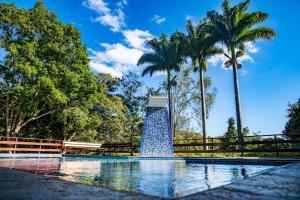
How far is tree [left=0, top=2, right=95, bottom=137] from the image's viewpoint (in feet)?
49.0

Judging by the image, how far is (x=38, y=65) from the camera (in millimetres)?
15125

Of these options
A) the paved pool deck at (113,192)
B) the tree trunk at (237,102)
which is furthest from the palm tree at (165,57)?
the paved pool deck at (113,192)

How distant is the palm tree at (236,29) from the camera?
16.9 metres

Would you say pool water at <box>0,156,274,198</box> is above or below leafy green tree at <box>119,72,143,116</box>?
below

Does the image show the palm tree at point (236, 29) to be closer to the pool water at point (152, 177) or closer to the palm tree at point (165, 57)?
the palm tree at point (165, 57)

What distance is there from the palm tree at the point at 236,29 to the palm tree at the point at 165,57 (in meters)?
4.81

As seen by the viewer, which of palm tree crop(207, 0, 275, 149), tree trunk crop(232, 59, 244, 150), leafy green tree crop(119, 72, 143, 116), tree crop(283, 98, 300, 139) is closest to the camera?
tree trunk crop(232, 59, 244, 150)

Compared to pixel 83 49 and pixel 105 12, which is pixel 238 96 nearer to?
pixel 105 12

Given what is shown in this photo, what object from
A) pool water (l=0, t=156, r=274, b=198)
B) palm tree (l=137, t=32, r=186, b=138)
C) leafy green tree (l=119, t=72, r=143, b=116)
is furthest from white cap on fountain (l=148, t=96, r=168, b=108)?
leafy green tree (l=119, t=72, r=143, b=116)

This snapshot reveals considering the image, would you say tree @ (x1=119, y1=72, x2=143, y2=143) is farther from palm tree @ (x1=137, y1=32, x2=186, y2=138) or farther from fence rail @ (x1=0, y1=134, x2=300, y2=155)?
fence rail @ (x1=0, y1=134, x2=300, y2=155)

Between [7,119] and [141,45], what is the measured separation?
46.3ft

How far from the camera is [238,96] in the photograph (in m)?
16.2

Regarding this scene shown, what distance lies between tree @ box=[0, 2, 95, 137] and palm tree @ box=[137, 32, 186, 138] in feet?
21.7

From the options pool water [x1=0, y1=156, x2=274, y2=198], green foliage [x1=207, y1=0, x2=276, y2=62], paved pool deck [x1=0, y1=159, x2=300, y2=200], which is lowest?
pool water [x1=0, y1=156, x2=274, y2=198]
